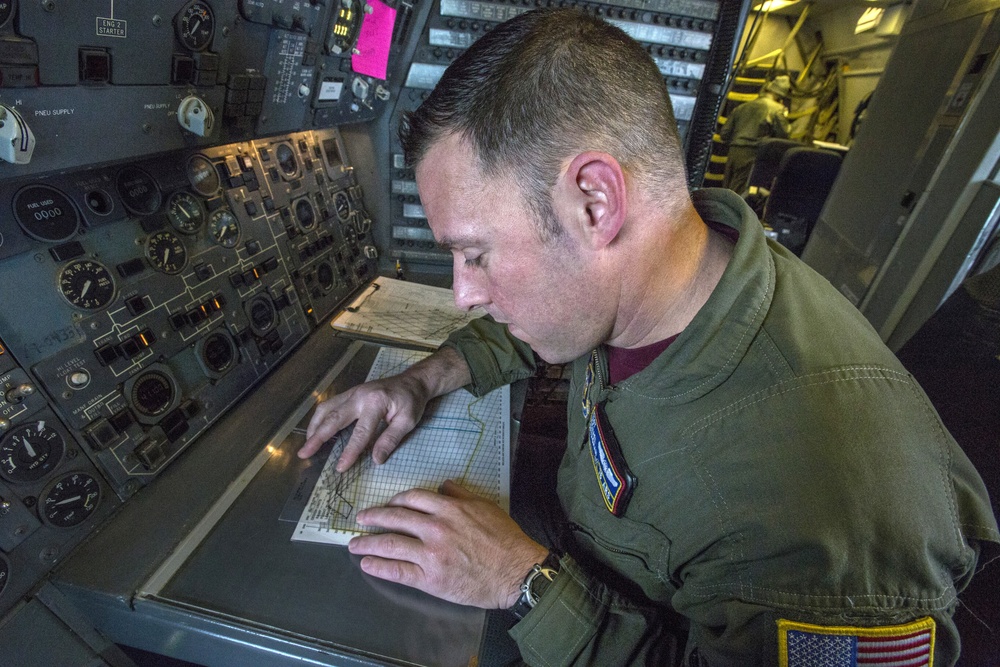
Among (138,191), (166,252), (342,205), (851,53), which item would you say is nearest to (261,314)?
(166,252)

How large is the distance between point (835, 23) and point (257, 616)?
762 centimetres

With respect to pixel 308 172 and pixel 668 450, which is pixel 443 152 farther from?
Answer: pixel 308 172

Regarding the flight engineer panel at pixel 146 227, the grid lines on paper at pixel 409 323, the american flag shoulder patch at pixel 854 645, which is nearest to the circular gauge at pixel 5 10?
the flight engineer panel at pixel 146 227

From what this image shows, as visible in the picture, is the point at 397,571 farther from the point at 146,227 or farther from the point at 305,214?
the point at 305,214

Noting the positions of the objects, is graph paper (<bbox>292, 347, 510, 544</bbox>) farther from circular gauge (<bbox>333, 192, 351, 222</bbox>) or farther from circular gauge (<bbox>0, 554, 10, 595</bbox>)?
circular gauge (<bbox>333, 192, 351, 222</bbox>)

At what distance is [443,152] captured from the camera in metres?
0.68

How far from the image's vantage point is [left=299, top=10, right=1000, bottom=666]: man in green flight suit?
21.5 inches

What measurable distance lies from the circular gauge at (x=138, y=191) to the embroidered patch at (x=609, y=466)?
985mm

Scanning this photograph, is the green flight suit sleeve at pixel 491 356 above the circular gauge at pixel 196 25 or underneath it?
underneath

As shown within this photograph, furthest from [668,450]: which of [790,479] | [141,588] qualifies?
[141,588]

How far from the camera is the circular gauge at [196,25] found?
29.7 inches

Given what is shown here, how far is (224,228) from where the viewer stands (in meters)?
1.09

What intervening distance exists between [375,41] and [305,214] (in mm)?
570

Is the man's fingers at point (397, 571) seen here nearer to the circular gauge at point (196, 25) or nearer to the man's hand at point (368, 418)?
the man's hand at point (368, 418)
